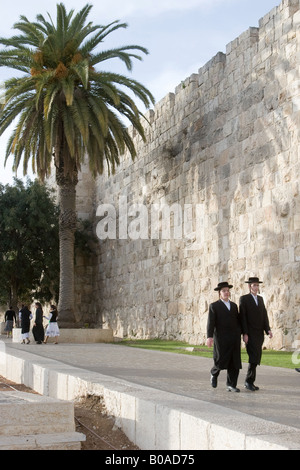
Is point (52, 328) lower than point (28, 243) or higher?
lower

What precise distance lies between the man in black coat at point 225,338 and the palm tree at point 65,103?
34.6 feet

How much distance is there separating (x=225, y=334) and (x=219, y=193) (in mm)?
8720

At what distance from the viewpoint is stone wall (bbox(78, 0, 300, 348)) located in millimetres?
13102

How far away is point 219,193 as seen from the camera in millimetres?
15992

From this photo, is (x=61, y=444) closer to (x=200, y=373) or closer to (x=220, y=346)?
(x=220, y=346)

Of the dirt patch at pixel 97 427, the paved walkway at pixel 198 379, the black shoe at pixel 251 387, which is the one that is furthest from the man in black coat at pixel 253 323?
the dirt patch at pixel 97 427

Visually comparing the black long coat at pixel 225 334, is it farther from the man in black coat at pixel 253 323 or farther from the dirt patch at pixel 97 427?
the dirt patch at pixel 97 427

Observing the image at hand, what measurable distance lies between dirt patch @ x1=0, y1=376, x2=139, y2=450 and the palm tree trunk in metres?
12.0

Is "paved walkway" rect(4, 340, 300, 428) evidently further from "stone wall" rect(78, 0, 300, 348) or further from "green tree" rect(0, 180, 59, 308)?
"green tree" rect(0, 180, 59, 308)

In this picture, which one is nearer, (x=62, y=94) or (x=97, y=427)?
(x=97, y=427)

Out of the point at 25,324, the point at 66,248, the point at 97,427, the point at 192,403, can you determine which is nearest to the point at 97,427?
the point at 97,427

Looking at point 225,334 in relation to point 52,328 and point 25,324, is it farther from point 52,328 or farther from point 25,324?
point 25,324

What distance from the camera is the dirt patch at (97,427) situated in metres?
5.66
